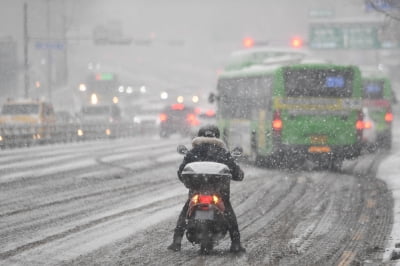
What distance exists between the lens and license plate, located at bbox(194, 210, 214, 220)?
9.70 metres

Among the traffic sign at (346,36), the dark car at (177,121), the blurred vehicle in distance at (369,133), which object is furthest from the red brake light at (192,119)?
the blurred vehicle in distance at (369,133)

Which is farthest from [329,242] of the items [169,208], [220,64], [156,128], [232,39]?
[220,64]

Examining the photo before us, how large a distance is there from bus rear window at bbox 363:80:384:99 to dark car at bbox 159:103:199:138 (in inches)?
569

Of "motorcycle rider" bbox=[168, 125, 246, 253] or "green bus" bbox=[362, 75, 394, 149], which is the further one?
"green bus" bbox=[362, 75, 394, 149]

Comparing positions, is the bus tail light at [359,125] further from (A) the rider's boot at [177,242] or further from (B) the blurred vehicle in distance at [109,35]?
(B) the blurred vehicle in distance at [109,35]

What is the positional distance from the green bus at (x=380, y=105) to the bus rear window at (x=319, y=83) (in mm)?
9437

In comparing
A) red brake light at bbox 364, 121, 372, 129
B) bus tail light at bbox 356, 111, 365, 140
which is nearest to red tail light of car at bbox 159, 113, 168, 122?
red brake light at bbox 364, 121, 372, 129

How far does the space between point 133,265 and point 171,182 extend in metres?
11.1

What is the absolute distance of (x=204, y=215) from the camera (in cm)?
973

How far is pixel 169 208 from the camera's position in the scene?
15133 mm

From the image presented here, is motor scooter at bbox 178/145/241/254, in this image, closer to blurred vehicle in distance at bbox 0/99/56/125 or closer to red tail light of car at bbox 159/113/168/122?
blurred vehicle in distance at bbox 0/99/56/125

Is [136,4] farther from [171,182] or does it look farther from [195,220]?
[195,220]

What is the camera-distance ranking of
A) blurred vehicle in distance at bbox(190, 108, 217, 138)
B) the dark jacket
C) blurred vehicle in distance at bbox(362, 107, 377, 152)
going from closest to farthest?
the dark jacket
blurred vehicle in distance at bbox(190, 108, 217, 138)
blurred vehicle in distance at bbox(362, 107, 377, 152)

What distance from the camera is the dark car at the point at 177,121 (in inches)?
1928
